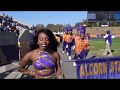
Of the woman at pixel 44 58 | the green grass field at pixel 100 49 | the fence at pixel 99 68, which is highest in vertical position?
the woman at pixel 44 58

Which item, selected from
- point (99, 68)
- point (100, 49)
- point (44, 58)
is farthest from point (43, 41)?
point (100, 49)

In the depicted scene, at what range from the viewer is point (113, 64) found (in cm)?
780

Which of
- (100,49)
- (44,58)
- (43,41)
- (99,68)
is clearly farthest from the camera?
(100,49)

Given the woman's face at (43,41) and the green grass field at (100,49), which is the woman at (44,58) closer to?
the woman's face at (43,41)

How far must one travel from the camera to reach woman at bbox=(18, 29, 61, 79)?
3844 millimetres

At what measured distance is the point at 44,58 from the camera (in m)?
3.84

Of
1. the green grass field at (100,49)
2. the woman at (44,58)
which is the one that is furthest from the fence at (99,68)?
the green grass field at (100,49)

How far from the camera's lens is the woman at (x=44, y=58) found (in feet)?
12.6

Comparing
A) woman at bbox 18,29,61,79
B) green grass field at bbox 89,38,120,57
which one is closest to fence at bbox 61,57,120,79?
woman at bbox 18,29,61,79

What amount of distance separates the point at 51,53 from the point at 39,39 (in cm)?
20

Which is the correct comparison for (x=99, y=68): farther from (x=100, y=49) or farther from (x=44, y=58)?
(x=100, y=49)

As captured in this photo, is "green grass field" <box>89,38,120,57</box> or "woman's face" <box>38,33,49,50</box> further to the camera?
"green grass field" <box>89,38,120,57</box>

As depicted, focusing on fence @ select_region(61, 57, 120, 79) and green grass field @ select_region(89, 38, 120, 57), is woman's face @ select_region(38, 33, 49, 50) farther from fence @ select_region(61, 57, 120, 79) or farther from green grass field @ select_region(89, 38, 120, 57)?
green grass field @ select_region(89, 38, 120, 57)
